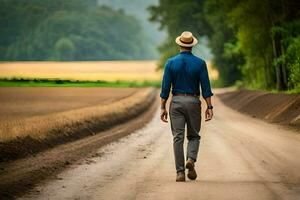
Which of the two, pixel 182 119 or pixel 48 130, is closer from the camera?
pixel 182 119

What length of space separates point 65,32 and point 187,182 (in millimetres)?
114909

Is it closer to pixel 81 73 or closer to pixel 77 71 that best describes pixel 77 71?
pixel 77 71

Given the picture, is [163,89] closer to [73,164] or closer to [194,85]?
[194,85]

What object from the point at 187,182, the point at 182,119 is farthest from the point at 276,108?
the point at 187,182

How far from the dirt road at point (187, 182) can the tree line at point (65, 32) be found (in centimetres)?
6703

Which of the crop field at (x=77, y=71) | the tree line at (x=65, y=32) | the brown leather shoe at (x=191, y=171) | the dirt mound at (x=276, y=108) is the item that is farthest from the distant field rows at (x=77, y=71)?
the brown leather shoe at (x=191, y=171)

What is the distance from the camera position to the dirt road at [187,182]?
33.3 feet

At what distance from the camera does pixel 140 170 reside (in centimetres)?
1288

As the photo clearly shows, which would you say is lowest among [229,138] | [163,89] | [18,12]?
[229,138]

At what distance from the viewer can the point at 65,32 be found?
125 meters

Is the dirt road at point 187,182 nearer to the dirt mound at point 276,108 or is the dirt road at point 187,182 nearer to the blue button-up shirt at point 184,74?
the blue button-up shirt at point 184,74

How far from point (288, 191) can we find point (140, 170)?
11.1 feet

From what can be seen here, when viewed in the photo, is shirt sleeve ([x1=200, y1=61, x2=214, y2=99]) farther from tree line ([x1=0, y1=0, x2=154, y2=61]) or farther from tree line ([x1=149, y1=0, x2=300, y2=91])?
tree line ([x1=0, y1=0, x2=154, y2=61])

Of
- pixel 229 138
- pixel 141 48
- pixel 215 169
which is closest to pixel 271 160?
pixel 215 169
